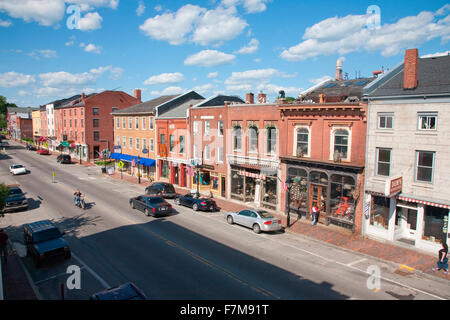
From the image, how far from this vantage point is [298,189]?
84.2 ft

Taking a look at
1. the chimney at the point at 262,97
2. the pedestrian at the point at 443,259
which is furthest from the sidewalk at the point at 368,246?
the chimney at the point at 262,97

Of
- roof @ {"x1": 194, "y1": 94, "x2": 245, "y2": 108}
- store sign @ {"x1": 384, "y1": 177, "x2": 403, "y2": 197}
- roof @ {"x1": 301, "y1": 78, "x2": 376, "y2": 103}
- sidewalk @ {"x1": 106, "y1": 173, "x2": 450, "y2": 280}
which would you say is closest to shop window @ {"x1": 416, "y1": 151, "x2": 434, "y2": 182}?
store sign @ {"x1": 384, "y1": 177, "x2": 403, "y2": 197}

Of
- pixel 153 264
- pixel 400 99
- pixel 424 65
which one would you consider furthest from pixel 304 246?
pixel 424 65

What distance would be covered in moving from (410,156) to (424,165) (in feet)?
2.85

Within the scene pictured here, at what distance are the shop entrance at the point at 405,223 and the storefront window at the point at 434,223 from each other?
800mm

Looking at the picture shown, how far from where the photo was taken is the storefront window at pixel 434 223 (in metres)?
18.3

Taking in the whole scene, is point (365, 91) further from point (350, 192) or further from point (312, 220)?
point (312, 220)

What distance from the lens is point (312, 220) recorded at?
2445 cm

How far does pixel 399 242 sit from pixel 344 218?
3.77m

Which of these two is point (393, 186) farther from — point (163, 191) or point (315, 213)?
point (163, 191)

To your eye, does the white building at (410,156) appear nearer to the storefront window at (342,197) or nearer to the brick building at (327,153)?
the brick building at (327,153)

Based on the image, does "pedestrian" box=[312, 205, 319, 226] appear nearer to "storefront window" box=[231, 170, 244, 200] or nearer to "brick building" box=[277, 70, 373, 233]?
"brick building" box=[277, 70, 373, 233]

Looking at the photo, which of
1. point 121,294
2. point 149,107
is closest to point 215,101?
point 149,107

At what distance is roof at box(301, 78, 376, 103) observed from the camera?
2493 centimetres
